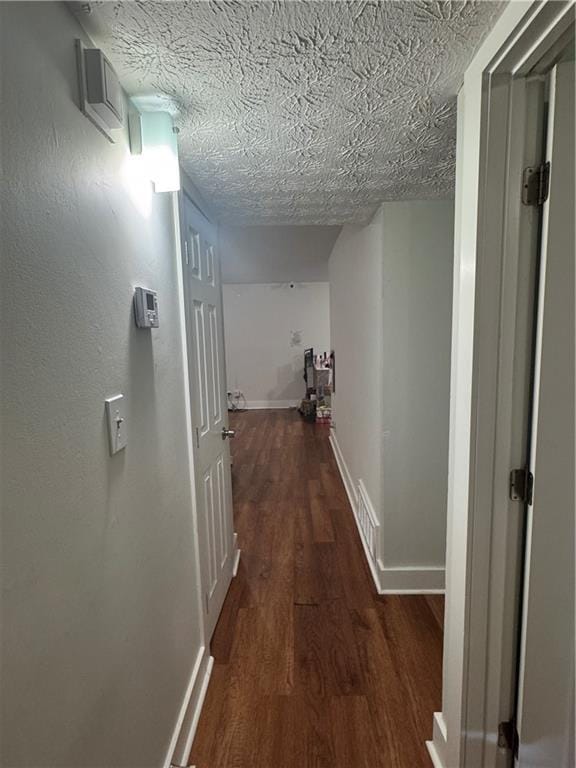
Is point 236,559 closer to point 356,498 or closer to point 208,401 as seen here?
point 356,498

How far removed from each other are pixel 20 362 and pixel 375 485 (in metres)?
2.05

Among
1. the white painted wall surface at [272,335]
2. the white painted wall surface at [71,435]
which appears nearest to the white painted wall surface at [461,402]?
the white painted wall surface at [71,435]

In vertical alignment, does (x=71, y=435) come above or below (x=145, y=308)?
below

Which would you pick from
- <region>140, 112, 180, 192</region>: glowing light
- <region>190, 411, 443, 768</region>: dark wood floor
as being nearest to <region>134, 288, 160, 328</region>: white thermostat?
<region>140, 112, 180, 192</region>: glowing light

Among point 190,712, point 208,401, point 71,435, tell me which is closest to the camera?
point 71,435

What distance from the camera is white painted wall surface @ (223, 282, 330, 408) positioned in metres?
7.06

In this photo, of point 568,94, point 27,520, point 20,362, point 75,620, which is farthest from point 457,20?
point 75,620

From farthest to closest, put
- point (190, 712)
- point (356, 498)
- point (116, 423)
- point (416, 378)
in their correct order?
1. point (356, 498)
2. point (416, 378)
3. point (190, 712)
4. point (116, 423)

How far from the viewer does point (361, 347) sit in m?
2.64

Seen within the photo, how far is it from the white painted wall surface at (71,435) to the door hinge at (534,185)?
1023 millimetres

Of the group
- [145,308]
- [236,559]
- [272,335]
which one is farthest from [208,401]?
[272,335]

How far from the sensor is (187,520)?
1.46 metres

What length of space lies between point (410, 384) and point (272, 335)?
5.30m

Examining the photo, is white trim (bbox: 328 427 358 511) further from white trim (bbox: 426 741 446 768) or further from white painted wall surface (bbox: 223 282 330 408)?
white painted wall surface (bbox: 223 282 330 408)
